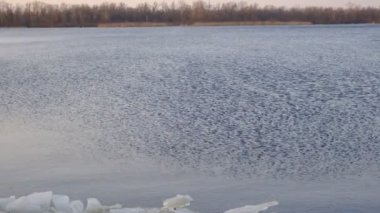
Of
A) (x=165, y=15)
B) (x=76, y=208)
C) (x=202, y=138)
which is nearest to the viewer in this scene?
(x=76, y=208)

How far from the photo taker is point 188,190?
519 cm

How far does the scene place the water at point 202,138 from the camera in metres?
5.21

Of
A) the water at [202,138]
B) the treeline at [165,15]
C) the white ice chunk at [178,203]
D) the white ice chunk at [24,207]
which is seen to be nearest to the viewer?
the white ice chunk at [24,207]

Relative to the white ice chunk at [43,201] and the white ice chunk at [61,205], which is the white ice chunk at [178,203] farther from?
the white ice chunk at [43,201]

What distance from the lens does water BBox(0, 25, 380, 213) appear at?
521cm

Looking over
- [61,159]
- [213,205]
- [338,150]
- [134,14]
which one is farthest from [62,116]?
[134,14]

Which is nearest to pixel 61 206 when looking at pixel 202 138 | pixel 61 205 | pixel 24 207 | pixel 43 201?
pixel 61 205

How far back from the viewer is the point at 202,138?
7457 millimetres

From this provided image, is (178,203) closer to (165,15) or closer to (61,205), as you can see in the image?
(61,205)

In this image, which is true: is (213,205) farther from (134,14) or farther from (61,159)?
(134,14)

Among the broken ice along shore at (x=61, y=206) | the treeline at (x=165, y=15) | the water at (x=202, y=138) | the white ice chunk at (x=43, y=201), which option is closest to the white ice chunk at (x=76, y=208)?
the broken ice along shore at (x=61, y=206)

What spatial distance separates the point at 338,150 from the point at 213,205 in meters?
2.49

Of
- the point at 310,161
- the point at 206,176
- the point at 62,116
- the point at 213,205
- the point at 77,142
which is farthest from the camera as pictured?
the point at 62,116

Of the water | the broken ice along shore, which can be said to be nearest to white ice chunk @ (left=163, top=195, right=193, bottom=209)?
the broken ice along shore
